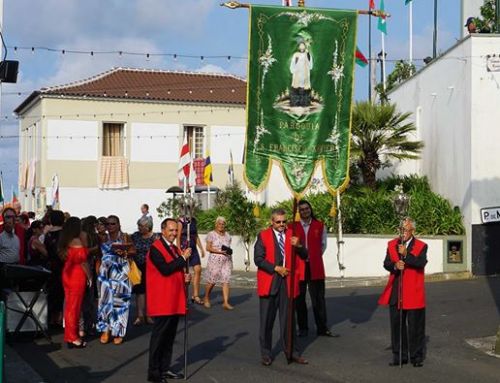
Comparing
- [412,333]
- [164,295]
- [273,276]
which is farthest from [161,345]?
[412,333]

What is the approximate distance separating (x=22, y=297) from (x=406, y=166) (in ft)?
57.2

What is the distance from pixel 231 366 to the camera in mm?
10047

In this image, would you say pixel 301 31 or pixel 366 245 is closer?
pixel 301 31

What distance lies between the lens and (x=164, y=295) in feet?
30.0

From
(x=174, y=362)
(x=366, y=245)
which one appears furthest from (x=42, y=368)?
(x=366, y=245)

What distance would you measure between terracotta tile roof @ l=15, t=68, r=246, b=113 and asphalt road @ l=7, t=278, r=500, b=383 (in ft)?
97.9

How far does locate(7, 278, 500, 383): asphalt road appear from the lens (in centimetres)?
952

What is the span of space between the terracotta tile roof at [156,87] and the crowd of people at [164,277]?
1169 inches

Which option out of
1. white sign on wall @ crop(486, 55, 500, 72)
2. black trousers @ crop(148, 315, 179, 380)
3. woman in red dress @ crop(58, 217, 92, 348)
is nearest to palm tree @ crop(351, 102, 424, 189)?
white sign on wall @ crop(486, 55, 500, 72)

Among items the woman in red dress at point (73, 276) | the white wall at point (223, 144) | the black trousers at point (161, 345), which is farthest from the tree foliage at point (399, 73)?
the black trousers at point (161, 345)

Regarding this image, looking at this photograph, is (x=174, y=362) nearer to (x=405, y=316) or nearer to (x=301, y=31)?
(x=405, y=316)

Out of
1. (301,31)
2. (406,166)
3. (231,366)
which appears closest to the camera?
(231,366)

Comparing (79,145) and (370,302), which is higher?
(79,145)

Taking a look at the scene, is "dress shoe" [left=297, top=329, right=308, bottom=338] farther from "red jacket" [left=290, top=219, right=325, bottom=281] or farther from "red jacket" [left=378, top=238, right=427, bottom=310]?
"red jacket" [left=378, top=238, right=427, bottom=310]
